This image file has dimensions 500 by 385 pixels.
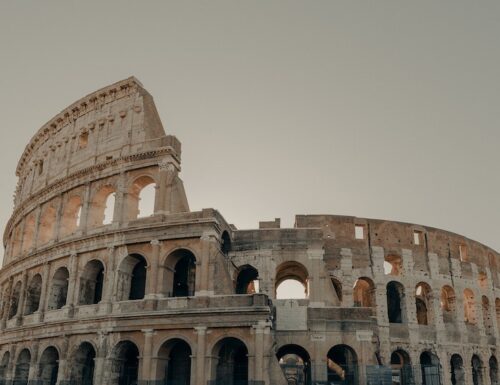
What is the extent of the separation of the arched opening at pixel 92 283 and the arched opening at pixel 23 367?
464cm

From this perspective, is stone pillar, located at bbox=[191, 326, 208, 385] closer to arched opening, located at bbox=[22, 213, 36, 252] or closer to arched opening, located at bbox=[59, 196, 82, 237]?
arched opening, located at bbox=[59, 196, 82, 237]

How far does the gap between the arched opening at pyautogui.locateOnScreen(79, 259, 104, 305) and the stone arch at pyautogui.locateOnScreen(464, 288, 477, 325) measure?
2041 cm

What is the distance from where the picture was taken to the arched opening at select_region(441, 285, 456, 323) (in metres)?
27.3

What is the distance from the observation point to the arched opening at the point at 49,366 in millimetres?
22725

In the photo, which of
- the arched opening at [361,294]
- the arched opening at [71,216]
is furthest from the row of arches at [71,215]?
the arched opening at [361,294]

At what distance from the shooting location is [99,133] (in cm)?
2558

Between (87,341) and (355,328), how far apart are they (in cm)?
1143

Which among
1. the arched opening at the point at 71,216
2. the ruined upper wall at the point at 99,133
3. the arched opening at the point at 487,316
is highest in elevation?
the ruined upper wall at the point at 99,133

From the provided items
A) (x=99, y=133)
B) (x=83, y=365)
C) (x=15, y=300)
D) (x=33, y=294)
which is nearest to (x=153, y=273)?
(x=83, y=365)

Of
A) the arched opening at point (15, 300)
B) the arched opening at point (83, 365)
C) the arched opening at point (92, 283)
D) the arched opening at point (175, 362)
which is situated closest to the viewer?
the arched opening at point (175, 362)

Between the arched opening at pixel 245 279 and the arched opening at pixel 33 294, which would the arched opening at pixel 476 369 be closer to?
the arched opening at pixel 245 279

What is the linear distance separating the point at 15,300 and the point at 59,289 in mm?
5224

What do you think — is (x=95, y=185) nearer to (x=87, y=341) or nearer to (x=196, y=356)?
(x=87, y=341)

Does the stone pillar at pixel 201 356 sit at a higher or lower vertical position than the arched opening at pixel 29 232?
lower
